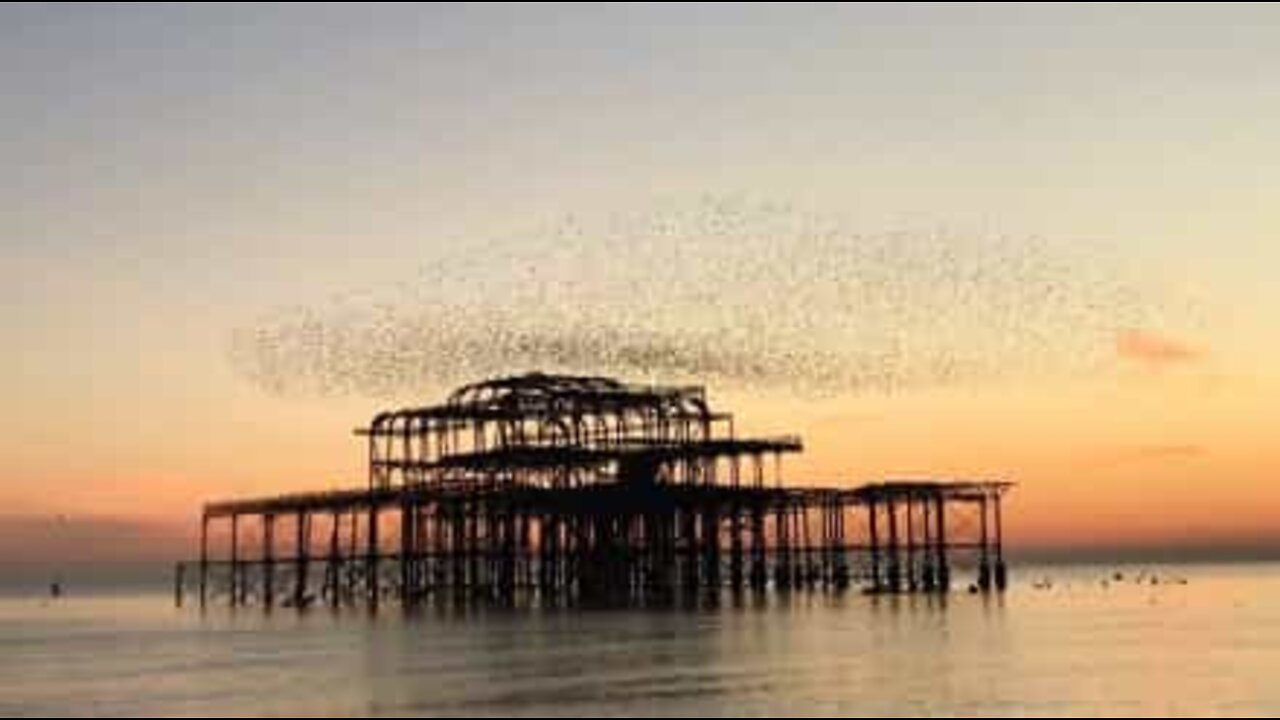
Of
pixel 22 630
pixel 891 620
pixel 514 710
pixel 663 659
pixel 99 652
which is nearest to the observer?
pixel 514 710

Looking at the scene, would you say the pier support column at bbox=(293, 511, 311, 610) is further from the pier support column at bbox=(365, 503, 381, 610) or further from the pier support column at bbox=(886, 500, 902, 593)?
the pier support column at bbox=(886, 500, 902, 593)

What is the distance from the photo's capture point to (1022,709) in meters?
41.3

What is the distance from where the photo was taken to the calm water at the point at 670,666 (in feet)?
141

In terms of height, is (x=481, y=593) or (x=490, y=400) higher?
(x=490, y=400)

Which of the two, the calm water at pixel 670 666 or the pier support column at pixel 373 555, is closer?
the calm water at pixel 670 666

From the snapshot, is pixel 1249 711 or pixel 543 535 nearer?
pixel 1249 711

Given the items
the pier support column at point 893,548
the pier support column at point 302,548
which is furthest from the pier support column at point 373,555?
the pier support column at point 893,548

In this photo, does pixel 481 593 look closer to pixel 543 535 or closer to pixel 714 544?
pixel 543 535

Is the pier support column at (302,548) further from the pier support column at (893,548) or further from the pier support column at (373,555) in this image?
the pier support column at (893,548)

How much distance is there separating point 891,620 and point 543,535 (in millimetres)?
34394

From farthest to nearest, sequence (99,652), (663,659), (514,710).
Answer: (99,652) → (663,659) → (514,710)

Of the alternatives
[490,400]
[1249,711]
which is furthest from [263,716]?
[490,400]

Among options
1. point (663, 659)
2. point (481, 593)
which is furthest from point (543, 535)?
point (663, 659)

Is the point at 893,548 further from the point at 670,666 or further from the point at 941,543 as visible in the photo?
the point at 670,666
